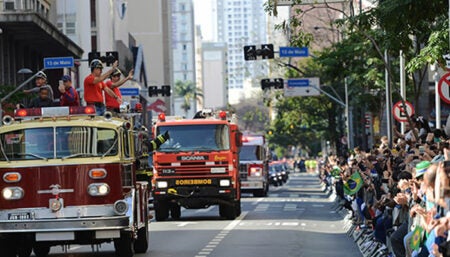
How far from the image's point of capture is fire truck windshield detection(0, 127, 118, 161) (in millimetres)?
19719

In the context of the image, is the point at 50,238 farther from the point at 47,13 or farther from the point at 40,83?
the point at 47,13

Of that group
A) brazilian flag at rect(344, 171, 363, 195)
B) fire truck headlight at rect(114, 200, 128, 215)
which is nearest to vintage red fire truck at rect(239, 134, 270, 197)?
brazilian flag at rect(344, 171, 363, 195)

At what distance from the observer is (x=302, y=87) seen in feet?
249

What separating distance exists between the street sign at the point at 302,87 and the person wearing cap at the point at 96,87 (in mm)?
51003

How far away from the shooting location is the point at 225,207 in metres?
34.8

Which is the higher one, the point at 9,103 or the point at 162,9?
the point at 162,9

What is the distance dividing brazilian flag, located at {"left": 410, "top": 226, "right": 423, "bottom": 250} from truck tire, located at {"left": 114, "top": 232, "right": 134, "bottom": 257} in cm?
727

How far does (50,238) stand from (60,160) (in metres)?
1.25

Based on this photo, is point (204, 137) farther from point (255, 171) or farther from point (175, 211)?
point (255, 171)

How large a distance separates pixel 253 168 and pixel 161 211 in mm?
21856

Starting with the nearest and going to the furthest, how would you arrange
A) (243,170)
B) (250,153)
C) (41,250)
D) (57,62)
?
(41,250)
(57,62)
(243,170)
(250,153)

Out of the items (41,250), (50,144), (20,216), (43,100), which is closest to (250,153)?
(41,250)

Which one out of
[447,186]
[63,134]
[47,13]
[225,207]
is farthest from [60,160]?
[47,13]

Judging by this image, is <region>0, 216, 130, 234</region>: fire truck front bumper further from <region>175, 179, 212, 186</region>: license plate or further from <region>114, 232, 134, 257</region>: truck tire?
<region>175, 179, 212, 186</region>: license plate
